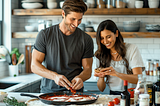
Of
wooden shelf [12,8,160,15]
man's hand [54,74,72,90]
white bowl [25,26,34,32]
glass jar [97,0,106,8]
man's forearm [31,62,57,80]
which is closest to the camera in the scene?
man's hand [54,74,72,90]

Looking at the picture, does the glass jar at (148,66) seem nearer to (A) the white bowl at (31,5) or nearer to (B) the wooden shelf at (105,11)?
(B) the wooden shelf at (105,11)

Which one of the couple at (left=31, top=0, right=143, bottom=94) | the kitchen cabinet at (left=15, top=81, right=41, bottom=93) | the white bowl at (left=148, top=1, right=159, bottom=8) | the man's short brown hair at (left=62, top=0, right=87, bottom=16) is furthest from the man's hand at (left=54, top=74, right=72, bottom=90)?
the white bowl at (left=148, top=1, right=159, bottom=8)

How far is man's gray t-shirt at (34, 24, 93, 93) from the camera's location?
2.56 metres

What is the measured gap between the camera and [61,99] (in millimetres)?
2168

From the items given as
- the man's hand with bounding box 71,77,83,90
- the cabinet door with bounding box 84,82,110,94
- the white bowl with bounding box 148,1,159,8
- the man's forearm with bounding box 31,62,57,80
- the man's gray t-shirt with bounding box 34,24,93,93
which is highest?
the white bowl with bounding box 148,1,159,8

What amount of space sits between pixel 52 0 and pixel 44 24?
509 millimetres

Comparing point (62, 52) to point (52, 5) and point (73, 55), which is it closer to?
point (73, 55)

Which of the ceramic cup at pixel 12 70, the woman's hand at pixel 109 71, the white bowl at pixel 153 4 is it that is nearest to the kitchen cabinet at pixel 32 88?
the ceramic cup at pixel 12 70

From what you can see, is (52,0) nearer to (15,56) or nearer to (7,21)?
(7,21)

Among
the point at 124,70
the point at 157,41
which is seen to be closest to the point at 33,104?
the point at 124,70

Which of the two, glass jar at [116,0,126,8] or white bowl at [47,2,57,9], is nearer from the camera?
glass jar at [116,0,126,8]

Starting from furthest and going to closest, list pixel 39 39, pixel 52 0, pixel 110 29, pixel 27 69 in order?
pixel 27 69 < pixel 52 0 < pixel 110 29 < pixel 39 39

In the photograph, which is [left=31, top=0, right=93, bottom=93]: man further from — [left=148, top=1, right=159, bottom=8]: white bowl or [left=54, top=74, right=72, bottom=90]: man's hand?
[left=148, top=1, right=159, bottom=8]: white bowl

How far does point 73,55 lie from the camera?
2594mm
